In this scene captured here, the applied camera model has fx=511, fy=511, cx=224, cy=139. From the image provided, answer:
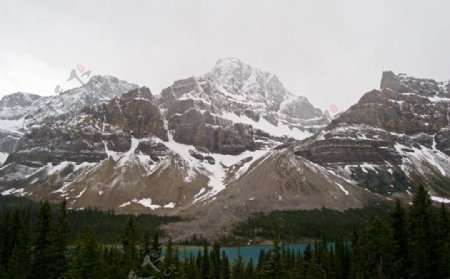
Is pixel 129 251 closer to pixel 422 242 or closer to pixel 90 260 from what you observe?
pixel 90 260

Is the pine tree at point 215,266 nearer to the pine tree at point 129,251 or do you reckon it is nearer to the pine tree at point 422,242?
the pine tree at point 129,251

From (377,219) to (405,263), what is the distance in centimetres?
754

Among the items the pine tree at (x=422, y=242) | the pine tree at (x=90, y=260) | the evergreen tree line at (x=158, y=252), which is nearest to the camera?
the pine tree at (x=422, y=242)

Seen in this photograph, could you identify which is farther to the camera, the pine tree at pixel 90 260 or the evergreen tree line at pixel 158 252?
the pine tree at pixel 90 260

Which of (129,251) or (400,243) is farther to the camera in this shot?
(129,251)

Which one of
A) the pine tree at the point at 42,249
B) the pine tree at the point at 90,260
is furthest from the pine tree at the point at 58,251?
the pine tree at the point at 90,260

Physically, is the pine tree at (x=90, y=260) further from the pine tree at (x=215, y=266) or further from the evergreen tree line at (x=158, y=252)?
the pine tree at (x=215, y=266)

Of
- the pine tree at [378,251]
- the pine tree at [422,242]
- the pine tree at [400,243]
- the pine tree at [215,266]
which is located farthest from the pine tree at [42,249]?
the pine tree at [215,266]

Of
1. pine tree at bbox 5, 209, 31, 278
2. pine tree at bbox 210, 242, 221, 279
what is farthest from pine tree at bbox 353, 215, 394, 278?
pine tree at bbox 5, 209, 31, 278

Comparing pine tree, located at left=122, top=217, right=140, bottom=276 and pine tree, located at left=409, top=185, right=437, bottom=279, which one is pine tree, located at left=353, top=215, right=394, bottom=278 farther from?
pine tree, located at left=122, top=217, right=140, bottom=276

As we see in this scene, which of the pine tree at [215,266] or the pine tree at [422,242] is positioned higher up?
the pine tree at [422,242]

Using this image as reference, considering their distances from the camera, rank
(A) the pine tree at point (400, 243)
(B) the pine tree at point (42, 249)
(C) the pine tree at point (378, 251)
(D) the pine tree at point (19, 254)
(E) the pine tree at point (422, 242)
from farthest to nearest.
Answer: (D) the pine tree at point (19, 254)
(C) the pine tree at point (378, 251)
(A) the pine tree at point (400, 243)
(B) the pine tree at point (42, 249)
(E) the pine tree at point (422, 242)

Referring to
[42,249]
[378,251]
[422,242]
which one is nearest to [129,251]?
[42,249]

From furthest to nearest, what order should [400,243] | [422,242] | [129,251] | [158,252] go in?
[158,252], [129,251], [400,243], [422,242]
